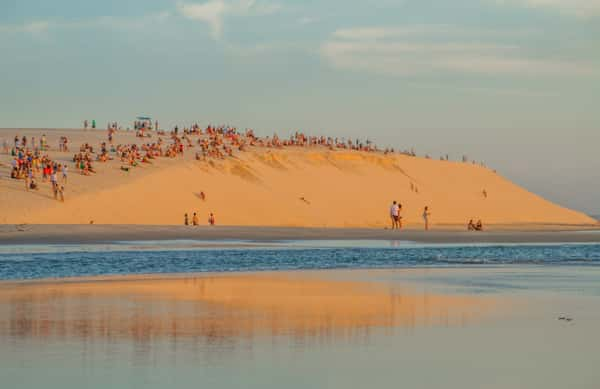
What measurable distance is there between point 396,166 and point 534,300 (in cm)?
5518

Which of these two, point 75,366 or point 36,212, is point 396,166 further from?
point 75,366

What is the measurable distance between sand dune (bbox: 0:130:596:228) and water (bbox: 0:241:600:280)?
39.3ft

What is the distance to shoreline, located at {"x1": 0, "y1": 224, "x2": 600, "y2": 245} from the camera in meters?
35.4

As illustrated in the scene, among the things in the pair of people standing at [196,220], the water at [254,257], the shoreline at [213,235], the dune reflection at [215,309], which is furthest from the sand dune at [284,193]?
the dune reflection at [215,309]

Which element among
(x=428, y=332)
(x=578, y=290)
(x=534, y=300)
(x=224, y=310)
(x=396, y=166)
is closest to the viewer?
(x=428, y=332)

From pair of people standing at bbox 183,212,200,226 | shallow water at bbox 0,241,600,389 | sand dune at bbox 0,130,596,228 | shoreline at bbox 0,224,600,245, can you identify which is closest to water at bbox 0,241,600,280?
shallow water at bbox 0,241,600,389

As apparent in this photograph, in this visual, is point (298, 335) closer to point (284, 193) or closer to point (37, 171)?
point (37, 171)

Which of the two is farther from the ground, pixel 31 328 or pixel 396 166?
pixel 396 166

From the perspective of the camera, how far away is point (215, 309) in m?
15.1

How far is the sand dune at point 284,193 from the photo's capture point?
150ft

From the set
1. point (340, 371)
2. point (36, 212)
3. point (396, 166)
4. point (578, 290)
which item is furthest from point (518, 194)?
point (340, 371)

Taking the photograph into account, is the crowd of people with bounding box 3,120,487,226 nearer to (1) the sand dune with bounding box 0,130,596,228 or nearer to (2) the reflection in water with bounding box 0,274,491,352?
(1) the sand dune with bounding box 0,130,596,228

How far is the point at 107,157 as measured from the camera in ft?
177

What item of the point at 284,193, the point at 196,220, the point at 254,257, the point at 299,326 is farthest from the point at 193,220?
the point at 299,326
